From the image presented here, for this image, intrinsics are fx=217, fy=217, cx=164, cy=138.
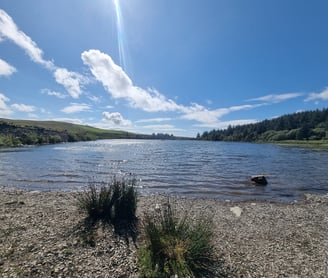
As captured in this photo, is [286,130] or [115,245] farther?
[286,130]

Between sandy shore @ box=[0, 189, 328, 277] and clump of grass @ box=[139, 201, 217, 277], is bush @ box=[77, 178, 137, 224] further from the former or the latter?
clump of grass @ box=[139, 201, 217, 277]

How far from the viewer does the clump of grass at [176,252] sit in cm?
535

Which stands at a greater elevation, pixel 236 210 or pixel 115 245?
pixel 115 245

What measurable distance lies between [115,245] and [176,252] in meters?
2.19

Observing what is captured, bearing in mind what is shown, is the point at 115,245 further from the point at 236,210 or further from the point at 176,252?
the point at 236,210

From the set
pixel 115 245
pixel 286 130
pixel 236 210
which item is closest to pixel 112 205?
pixel 115 245

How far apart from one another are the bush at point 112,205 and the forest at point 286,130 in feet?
449

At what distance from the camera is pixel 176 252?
5.65 metres

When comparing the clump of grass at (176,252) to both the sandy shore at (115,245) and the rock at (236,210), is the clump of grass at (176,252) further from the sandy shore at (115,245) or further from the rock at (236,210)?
the rock at (236,210)

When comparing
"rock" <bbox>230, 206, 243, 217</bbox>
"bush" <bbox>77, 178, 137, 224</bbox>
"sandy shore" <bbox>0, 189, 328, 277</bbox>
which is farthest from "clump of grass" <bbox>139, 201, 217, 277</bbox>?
"rock" <bbox>230, 206, 243, 217</bbox>

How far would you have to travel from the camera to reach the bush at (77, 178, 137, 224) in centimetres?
852

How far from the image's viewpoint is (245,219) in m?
10.6

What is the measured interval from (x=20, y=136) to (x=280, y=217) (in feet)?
305

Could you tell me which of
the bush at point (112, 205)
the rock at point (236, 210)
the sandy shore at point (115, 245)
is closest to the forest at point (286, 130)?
the rock at point (236, 210)
